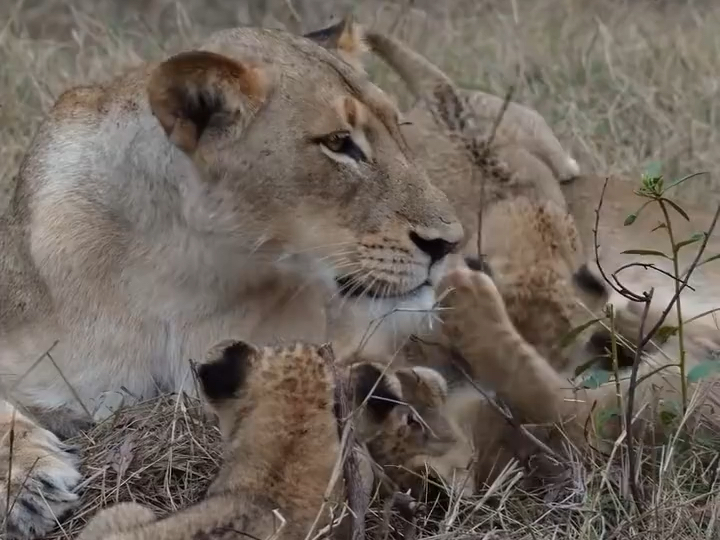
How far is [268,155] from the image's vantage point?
6.34 feet

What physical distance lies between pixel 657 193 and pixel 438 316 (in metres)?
0.42

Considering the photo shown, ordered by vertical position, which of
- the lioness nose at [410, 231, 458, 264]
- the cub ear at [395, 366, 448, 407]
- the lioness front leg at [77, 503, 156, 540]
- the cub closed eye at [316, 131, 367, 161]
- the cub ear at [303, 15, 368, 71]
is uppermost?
the cub closed eye at [316, 131, 367, 161]

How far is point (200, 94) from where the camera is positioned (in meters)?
1.89

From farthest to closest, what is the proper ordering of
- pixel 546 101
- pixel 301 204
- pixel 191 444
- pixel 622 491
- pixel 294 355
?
pixel 546 101 → pixel 191 444 → pixel 301 204 → pixel 622 491 → pixel 294 355

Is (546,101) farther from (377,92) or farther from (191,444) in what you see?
(191,444)

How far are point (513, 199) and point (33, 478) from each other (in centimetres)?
91

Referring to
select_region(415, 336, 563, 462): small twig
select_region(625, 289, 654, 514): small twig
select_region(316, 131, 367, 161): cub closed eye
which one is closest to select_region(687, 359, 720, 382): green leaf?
select_region(625, 289, 654, 514): small twig

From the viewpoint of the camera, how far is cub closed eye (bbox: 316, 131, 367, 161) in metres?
1.94

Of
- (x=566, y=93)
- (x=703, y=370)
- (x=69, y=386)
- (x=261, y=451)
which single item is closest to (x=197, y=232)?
(x=69, y=386)

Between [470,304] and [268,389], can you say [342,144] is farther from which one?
[268,389]

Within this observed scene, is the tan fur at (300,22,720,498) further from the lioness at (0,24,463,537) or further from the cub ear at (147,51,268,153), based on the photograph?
the cub ear at (147,51,268,153)

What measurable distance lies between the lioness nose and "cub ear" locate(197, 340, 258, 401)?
0.41 meters

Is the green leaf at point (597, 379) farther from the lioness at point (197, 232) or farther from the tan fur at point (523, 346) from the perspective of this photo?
the lioness at point (197, 232)

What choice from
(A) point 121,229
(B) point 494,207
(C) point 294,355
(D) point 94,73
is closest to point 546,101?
(D) point 94,73
